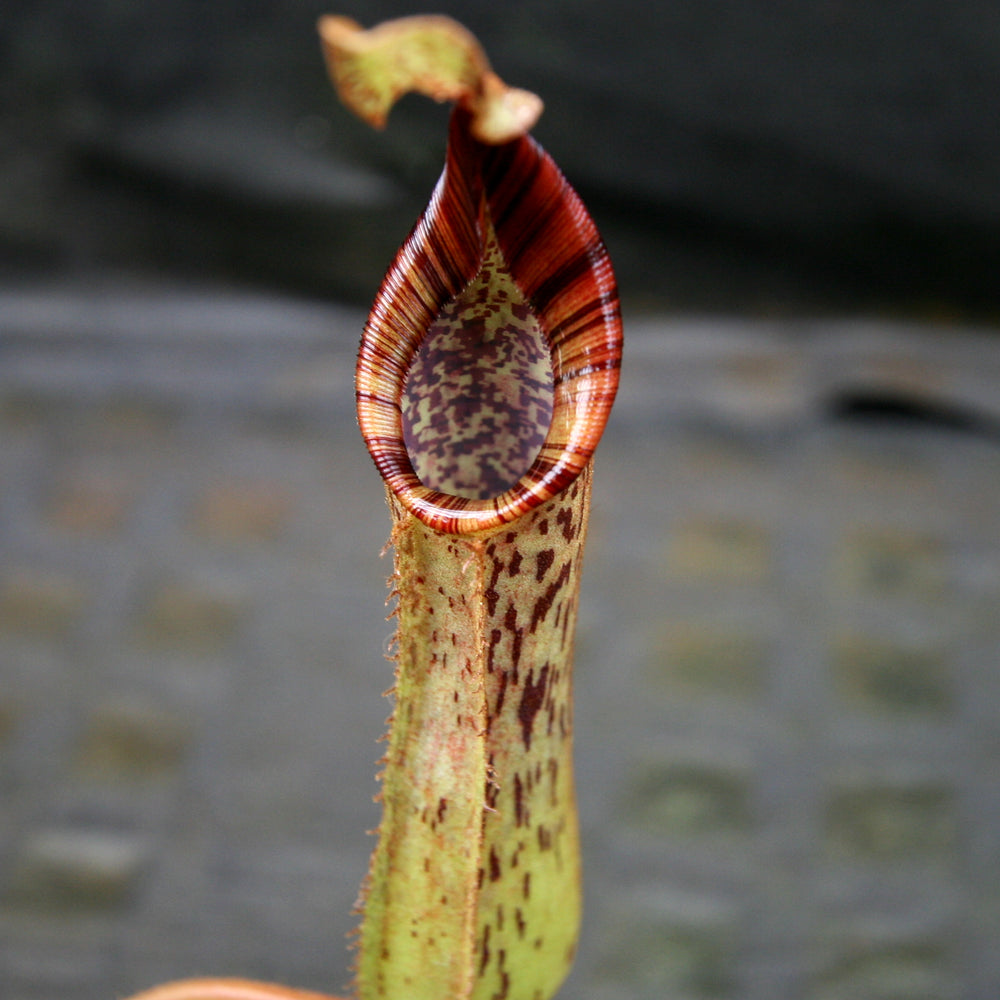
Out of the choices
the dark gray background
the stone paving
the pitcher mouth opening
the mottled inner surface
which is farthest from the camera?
the dark gray background

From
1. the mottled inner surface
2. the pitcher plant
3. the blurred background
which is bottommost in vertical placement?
the pitcher plant

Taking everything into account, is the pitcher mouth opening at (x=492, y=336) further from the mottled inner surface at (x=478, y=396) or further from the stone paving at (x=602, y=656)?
the stone paving at (x=602, y=656)

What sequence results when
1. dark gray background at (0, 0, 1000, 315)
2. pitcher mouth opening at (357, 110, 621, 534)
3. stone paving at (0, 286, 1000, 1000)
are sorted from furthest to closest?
1. dark gray background at (0, 0, 1000, 315)
2. stone paving at (0, 286, 1000, 1000)
3. pitcher mouth opening at (357, 110, 621, 534)

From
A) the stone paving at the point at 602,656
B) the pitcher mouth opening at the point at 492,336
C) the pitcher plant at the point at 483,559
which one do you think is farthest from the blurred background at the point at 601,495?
the pitcher mouth opening at the point at 492,336

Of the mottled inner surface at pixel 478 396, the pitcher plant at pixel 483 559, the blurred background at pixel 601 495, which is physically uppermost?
the blurred background at pixel 601 495

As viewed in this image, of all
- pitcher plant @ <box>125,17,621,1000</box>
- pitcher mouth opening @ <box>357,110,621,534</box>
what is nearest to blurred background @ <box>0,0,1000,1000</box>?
pitcher plant @ <box>125,17,621,1000</box>

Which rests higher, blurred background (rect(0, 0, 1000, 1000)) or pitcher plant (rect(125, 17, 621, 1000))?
blurred background (rect(0, 0, 1000, 1000))

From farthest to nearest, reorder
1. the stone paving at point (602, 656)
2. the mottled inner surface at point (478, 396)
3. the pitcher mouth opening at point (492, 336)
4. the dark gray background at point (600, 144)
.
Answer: the dark gray background at point (600, 144) < the stone paving at point (602, 656) < the mottled inner surface at point (478, 396) < the pitcher mouth opening at point (492, 336)

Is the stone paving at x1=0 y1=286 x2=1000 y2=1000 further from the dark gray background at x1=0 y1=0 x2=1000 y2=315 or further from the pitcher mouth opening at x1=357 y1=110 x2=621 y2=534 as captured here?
the pitcher mouth opening at x1=357 y1=110 x2=621 y2=534

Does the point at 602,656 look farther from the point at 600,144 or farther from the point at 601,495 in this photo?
the point at 600,144
